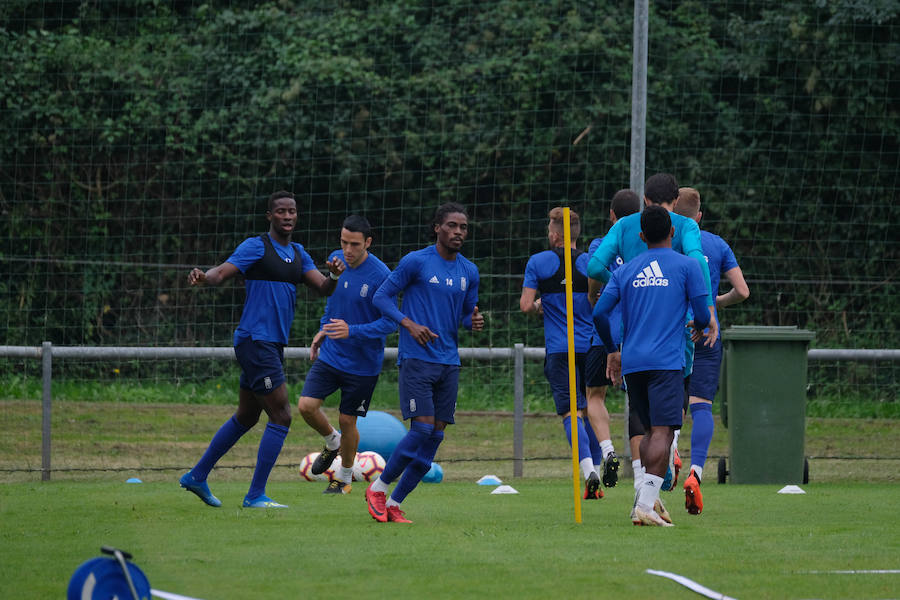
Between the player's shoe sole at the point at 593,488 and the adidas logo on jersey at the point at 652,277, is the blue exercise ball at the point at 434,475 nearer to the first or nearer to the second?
the player's shoe sole at the point at 593,488

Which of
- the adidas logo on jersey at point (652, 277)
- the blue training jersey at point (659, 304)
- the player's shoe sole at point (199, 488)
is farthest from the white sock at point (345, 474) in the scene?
the adidas logo on jersey at point (652, 277)

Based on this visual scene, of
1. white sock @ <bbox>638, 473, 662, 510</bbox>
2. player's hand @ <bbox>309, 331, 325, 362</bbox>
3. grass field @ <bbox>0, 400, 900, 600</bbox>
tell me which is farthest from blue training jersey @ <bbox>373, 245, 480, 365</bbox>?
player's hand @ <bbox>309, 331, 325, 362</bbox>

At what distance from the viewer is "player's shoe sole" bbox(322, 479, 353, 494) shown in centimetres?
1045

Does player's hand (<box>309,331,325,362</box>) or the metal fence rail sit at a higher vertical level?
player's hand (<box>309,331,325,362</box>)

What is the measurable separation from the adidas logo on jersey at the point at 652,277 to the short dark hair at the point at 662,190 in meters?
0.79

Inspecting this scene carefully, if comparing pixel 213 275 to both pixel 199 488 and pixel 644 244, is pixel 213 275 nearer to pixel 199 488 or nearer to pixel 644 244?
pixel 199 488

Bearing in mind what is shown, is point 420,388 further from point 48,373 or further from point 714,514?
point 48,373

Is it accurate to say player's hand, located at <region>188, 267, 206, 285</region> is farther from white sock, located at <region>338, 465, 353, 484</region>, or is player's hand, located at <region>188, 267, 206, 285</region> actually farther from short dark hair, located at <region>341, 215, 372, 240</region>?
white sock, located at <region>338, 465, 353, 484</region>

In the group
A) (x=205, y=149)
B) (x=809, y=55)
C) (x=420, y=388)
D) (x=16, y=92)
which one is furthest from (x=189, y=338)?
(x=420, y=388)

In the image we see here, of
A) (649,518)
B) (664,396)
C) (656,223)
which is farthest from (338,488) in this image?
(656,223)

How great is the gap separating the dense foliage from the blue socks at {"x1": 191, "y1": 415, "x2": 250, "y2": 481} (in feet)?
28.1

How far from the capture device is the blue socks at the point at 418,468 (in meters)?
8.04

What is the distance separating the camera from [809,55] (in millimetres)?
18469

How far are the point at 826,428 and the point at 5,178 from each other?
10.9m
